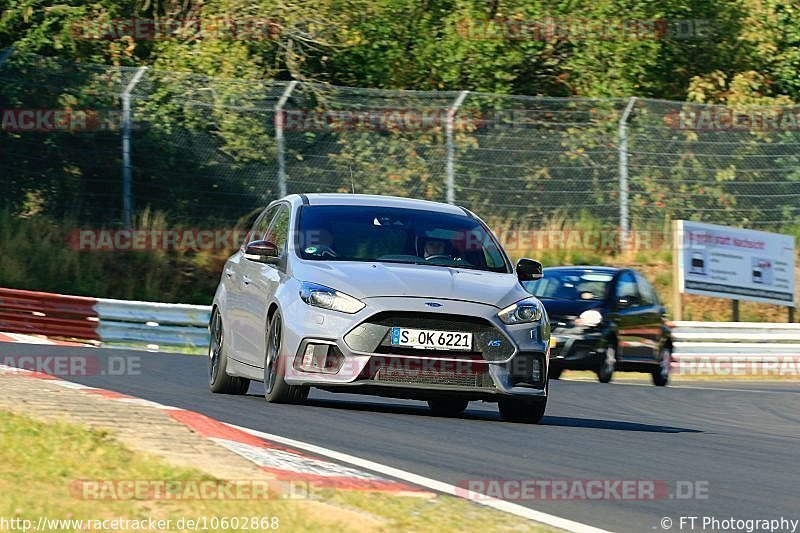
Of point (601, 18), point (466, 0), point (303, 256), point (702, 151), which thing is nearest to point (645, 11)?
point (601, 18)

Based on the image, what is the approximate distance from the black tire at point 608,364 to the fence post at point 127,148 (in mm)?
9021

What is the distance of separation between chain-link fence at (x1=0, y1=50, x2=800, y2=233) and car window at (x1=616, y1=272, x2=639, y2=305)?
5443 millimetres

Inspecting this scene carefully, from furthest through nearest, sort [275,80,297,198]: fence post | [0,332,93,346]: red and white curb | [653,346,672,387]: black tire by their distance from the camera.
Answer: [275,80,297,198]: fence post
[653,346,672,387]: black tire
[0,332,93,346]: red and white curb

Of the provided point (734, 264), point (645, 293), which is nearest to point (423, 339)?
point (645, 293)

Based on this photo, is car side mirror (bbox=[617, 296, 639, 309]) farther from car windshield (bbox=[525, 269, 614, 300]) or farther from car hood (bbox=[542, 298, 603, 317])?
car hood (bbox=[542, 298, 603, 317])

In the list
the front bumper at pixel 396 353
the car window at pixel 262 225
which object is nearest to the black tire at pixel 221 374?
the car window at pixel 262 225

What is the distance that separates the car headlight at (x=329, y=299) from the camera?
11.6 metres

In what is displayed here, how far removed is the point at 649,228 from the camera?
98.5ft

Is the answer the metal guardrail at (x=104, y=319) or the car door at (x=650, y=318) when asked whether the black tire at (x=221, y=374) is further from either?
the metal guardrail at (x=104, y=319)

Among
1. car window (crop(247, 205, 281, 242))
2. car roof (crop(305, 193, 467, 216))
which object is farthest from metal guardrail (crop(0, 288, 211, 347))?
car roof (crop(305, 193, 467, 216))

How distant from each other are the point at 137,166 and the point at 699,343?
935 cm

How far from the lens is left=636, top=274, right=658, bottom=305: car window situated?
873 inches

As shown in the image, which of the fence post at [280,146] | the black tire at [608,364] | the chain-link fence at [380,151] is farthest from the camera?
the fence post at [280,146]

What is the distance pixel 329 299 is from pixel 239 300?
181cm
